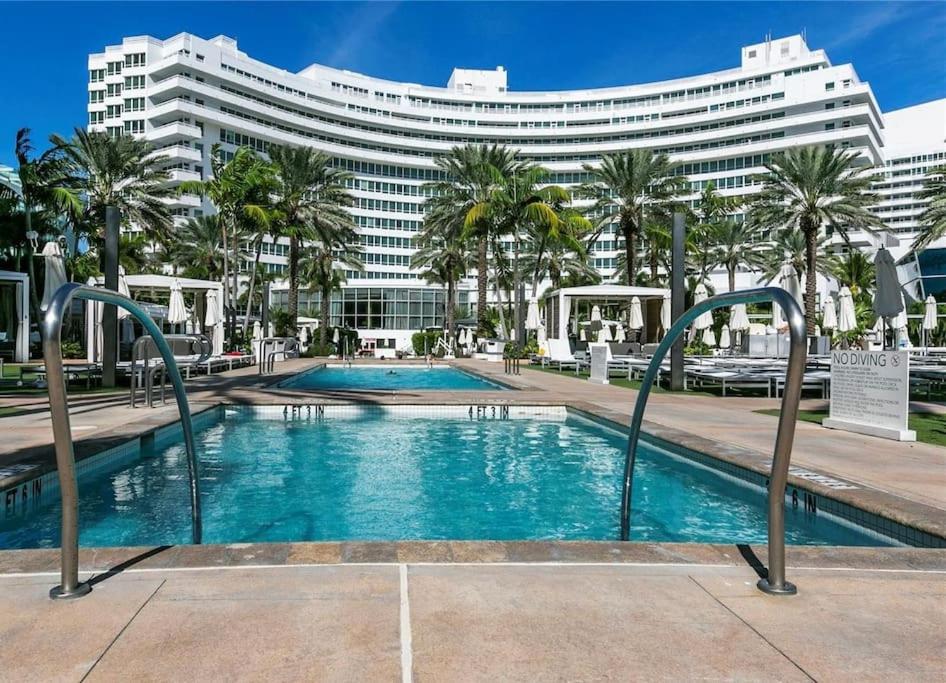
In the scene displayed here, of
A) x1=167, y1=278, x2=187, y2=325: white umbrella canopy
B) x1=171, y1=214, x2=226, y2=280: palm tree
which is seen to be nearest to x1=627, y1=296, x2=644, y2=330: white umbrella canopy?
x1=167, y1=278, x2=187, y2=325: white umbrella canopy

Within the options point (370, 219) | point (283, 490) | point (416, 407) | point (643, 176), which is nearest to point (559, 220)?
point (643, 176)

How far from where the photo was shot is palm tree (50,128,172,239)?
32.0m

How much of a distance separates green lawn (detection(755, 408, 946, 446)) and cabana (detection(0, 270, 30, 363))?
2574 centimetres

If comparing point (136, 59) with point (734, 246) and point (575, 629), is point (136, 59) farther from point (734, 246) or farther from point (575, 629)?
point (575, 629)

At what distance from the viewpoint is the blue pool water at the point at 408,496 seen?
5457 millimetres

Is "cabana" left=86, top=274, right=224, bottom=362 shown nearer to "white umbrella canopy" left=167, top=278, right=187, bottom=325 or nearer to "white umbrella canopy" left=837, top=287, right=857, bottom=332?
"white umbrella canopy" left=167, top=278, right=187, bottom=325

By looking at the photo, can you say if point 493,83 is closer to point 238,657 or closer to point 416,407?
point 416,407

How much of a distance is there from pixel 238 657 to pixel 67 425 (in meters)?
1.30

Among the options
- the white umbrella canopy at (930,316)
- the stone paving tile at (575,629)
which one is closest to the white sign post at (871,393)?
the stone paving tile at (575,629)

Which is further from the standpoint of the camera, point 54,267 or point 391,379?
point 391,379

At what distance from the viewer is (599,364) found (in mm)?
18453

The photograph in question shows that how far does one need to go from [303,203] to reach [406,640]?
1309 inches

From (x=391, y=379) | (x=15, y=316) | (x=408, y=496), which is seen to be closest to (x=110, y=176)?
(x=15, y=316)

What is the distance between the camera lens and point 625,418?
390 inches
